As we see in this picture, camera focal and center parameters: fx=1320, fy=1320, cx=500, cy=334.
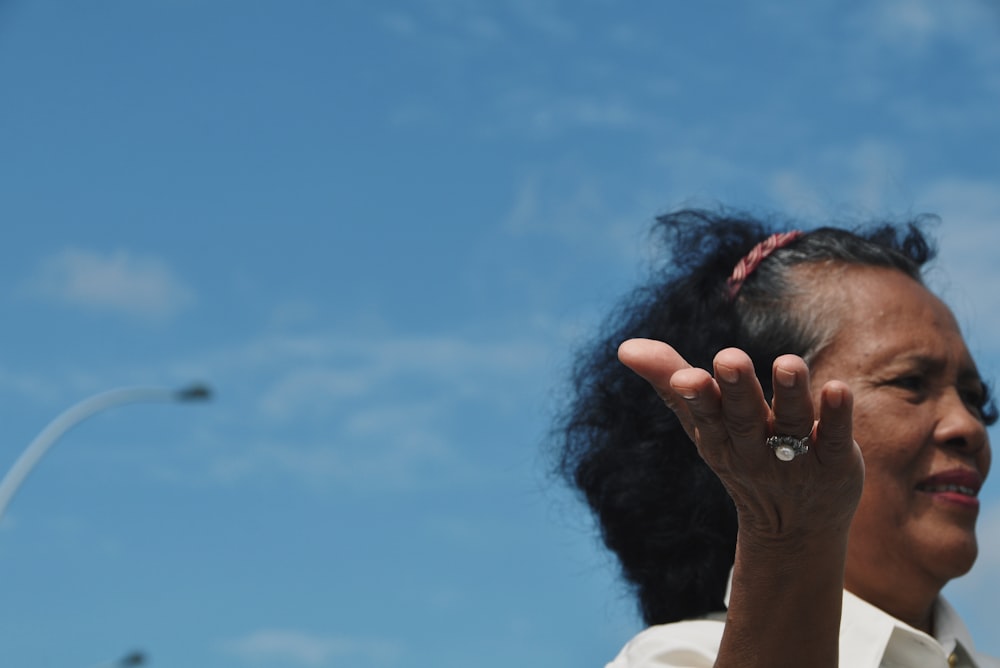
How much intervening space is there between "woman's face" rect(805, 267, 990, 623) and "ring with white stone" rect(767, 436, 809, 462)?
4.56ft

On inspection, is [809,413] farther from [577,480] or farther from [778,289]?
[577,480]

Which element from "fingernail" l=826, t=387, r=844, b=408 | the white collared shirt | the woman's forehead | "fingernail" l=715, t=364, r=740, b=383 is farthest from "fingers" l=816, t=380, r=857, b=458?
the woman's forehead

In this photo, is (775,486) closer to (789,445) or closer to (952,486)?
(789,445)

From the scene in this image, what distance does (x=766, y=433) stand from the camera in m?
1.87

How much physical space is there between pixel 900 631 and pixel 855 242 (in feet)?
3.84

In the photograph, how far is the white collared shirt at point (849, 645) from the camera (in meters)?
2.65

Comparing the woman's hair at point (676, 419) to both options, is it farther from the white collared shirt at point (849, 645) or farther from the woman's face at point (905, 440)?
the white collared shirt at point (849, 645)

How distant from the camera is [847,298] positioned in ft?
11.1

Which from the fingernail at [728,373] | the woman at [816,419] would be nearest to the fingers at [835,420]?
the fingernail at [728,373]

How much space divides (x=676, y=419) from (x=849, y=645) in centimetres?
92

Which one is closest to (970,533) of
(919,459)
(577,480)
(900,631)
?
(919,459)

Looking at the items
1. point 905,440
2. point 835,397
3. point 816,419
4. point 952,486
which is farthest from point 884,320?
point 835,397

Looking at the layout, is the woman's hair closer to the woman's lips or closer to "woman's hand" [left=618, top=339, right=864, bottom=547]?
the woman's lips

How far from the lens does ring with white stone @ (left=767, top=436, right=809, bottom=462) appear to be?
6.10ft
